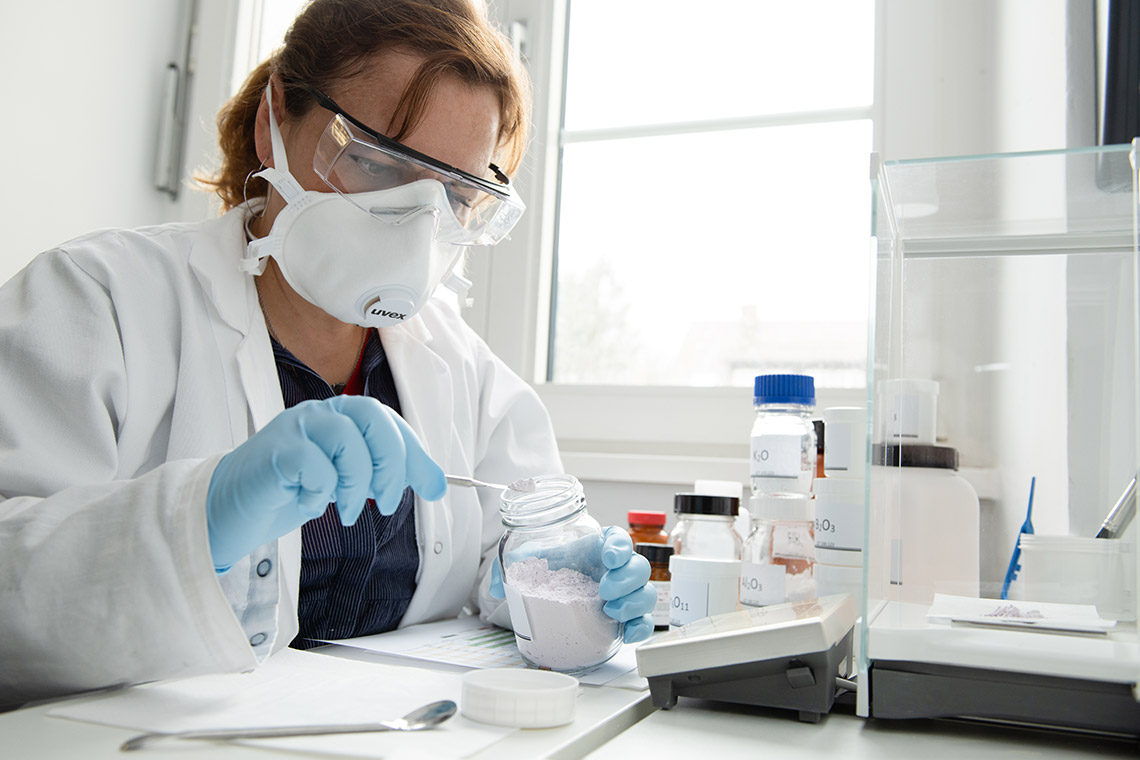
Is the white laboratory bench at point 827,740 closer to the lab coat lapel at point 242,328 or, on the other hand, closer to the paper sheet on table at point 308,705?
the paper sheet on table at point 308,705

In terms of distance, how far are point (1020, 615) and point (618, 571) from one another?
36 centimetres

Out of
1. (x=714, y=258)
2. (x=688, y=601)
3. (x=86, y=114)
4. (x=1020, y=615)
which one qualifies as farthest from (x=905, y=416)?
(x=86, y=114)

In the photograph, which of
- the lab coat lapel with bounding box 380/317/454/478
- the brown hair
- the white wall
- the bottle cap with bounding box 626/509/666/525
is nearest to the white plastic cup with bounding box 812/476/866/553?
the bottle cap with bounding box 626/509/666/525

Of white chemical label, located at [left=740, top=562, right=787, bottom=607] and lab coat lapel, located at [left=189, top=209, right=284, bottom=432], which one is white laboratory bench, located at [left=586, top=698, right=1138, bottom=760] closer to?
white chemical label, located at [left=740, top=562, right=787, bottom=607]

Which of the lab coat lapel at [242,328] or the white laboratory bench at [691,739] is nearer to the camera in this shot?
the white laboratory bench at [691,739]

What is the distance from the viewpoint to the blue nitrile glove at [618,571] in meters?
0.83

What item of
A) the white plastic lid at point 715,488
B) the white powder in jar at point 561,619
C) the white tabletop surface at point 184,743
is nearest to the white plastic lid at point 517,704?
the white tabletop surface at point 184,743

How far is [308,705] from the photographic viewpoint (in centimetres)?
65

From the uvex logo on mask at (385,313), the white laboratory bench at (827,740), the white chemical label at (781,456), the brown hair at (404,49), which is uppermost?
the brown hair at (404,49)

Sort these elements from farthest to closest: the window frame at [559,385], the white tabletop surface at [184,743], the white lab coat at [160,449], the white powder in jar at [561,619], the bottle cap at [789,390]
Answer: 1. the window frame at [559,385]
2. the bottle cap at [789,390]
3. the white powder in jar at [561,619]
4. the white lab coat at [160,449]
5. the white tabletop surface at [184,743]

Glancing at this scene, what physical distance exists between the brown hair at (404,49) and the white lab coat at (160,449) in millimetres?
247

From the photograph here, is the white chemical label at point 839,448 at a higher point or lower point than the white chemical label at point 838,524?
higher

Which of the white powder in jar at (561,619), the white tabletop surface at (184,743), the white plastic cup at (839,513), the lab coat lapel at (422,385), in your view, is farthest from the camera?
the lab coat lapel at (422,385)

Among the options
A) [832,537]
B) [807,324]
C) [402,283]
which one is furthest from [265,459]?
[807,324]
